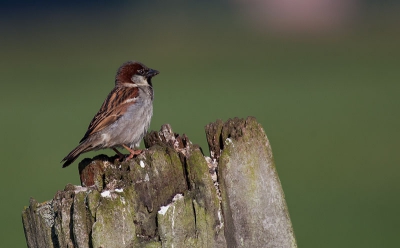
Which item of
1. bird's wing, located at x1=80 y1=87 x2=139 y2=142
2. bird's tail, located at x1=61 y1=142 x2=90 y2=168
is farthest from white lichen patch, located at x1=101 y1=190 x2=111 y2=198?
bird's wing, located at x1=80 y1=87 x2=139 y2=142

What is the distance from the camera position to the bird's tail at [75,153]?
5.45 m

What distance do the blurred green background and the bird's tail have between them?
357cm

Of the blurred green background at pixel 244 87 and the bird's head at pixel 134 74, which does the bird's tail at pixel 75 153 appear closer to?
the bird's head at pixel 134 74

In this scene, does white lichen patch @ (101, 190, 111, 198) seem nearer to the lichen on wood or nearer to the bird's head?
the lichen on wood

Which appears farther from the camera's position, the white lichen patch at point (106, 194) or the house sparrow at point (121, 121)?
the house sparrow at point (121, 121)

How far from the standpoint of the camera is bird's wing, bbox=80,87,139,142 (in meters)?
5.88

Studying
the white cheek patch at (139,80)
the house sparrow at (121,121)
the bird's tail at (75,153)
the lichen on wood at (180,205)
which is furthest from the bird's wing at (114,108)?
the lichen on wood at (180,205)

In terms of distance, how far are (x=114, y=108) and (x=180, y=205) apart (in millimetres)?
3091

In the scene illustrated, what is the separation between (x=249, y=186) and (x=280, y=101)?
609 inches

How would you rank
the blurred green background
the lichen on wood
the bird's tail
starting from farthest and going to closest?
the blurred green background → the bird's tail → the lichen on wood

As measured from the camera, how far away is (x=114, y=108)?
19.6ft

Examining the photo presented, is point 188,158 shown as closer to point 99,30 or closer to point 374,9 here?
point 99,30

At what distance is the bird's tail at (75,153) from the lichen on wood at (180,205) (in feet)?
7.28

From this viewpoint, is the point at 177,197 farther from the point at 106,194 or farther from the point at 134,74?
the point at 134,74
